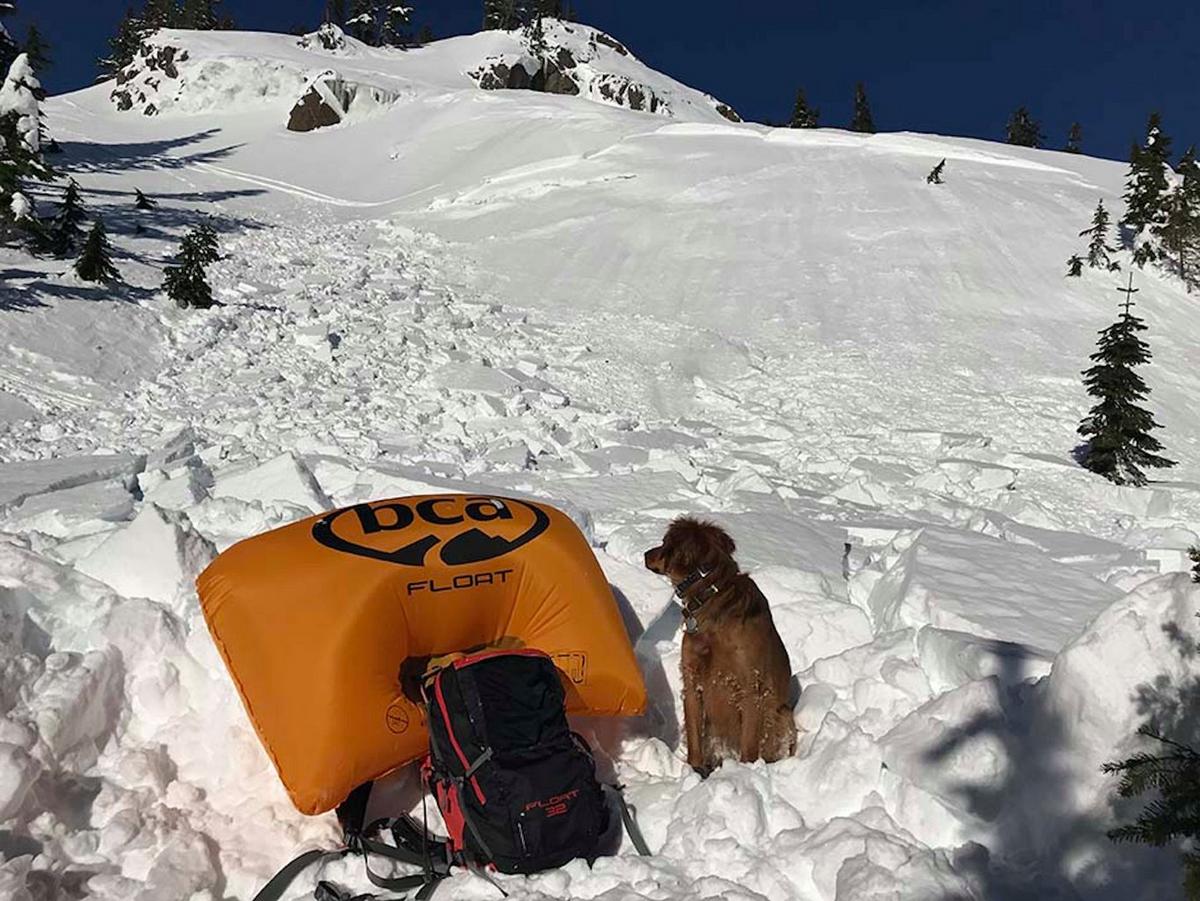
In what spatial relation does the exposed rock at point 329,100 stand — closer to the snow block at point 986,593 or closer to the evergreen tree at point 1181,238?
the evergreen tree at point 1181,238

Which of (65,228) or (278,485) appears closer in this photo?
(278,485)

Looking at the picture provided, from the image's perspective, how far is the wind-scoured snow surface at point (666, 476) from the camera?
2.41 metres

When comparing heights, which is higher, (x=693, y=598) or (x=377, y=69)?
(x=377, y=69)

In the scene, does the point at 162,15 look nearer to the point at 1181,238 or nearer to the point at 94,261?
the point at 94,261

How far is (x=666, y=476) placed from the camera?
24.8ft

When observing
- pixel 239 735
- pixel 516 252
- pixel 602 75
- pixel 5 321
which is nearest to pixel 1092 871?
pixel 239 735

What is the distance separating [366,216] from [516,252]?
21.8 feet

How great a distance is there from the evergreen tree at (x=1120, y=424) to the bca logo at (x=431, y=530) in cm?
A: 940

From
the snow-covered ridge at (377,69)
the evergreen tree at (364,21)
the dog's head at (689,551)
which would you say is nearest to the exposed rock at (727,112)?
the snow-covered ridge at (377,69)

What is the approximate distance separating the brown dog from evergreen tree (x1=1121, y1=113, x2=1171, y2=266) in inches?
801

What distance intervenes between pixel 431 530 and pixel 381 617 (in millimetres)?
424

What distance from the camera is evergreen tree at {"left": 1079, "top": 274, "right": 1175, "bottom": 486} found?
1013 centimetres

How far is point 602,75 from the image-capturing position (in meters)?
55.1

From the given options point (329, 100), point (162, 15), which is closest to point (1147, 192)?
point (329, 100)
